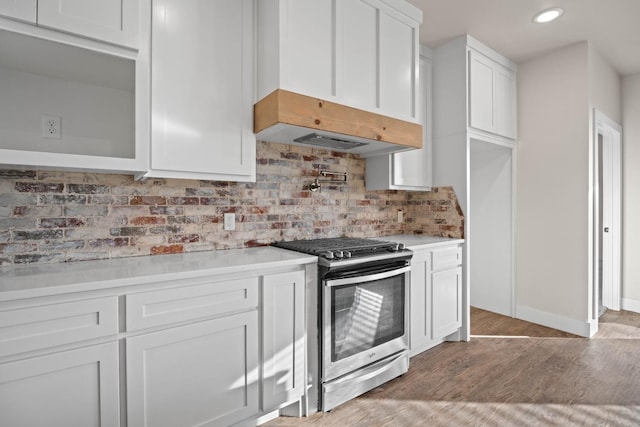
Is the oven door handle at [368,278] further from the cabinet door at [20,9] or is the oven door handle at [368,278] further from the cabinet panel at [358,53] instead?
the cabinet door at [20,9]

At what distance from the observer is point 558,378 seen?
2363mm

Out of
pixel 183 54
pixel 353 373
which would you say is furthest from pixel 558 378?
pixel 183 54

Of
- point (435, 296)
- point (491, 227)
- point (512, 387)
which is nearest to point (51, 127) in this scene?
point (435, 296)

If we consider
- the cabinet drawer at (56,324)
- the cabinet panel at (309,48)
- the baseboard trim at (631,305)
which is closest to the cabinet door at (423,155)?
the cabinet panel at (309,48)

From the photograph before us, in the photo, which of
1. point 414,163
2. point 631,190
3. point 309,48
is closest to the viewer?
point 309,48

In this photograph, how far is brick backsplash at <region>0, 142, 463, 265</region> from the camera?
168cm

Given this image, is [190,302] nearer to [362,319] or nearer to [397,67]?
[362,319]

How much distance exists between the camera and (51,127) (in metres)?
1.75

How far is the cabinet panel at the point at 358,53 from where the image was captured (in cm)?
221

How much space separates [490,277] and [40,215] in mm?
4098

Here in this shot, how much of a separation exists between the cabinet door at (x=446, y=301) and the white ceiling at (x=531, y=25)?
2118 millimetres

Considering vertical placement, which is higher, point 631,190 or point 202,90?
point 202,90

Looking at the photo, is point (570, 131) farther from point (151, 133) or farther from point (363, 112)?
point (151, 133)

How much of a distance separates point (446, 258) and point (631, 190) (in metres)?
2.79
